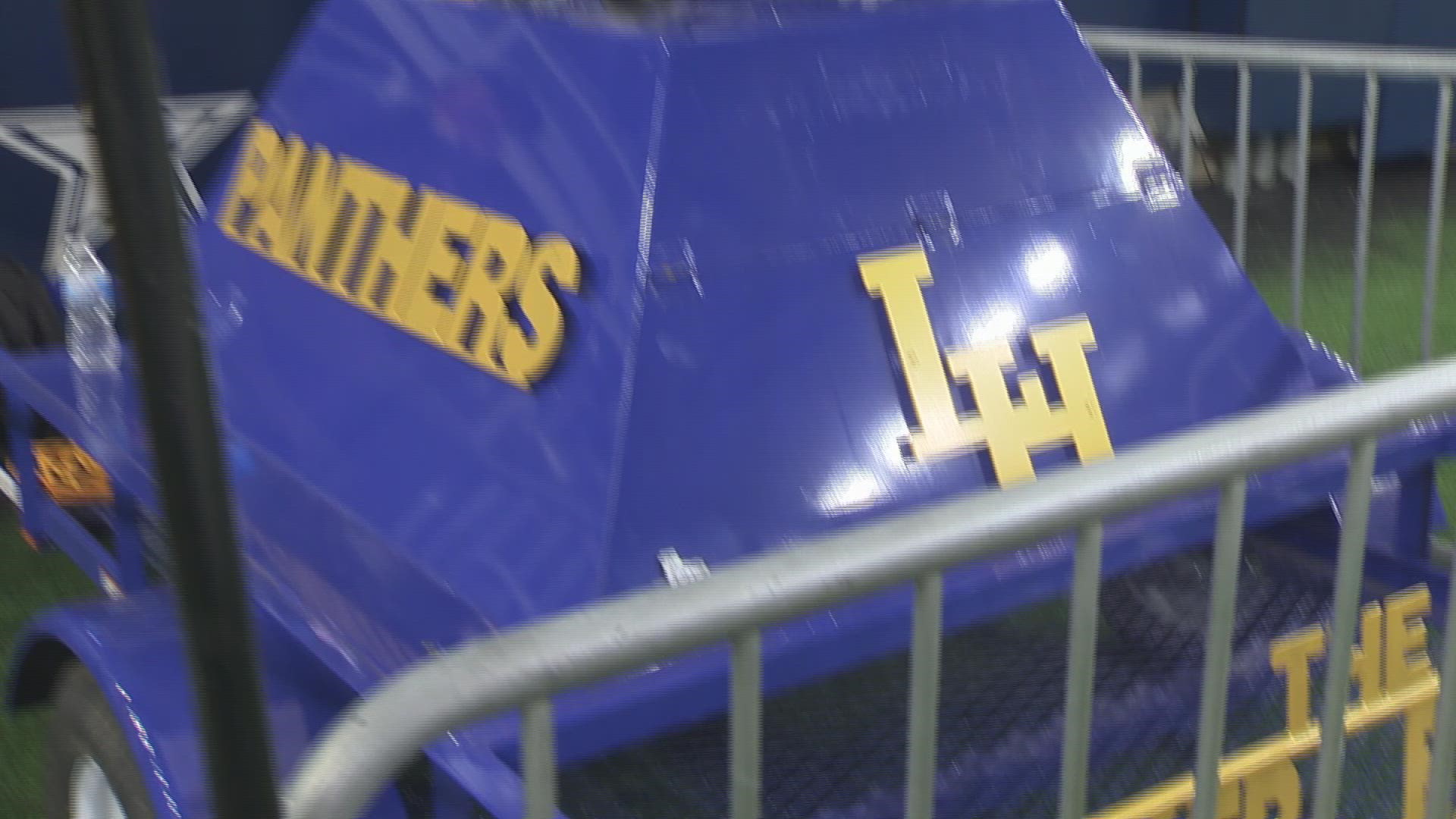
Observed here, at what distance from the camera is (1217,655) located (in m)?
0.91

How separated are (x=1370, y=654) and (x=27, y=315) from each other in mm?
2510

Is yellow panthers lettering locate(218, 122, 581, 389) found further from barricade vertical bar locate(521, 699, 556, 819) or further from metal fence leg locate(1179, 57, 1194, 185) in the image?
metal fence leg locate(1179, 57, 1194, 185)

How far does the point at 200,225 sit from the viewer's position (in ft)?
6.34

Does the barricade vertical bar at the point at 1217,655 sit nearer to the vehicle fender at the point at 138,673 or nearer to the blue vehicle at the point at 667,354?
the blue vehicle at the point at 667,354

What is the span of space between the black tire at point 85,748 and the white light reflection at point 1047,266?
0.99m

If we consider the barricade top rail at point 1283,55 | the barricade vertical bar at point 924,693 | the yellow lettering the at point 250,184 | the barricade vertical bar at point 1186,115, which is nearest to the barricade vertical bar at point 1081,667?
the barricade vertical bar at point 924,693

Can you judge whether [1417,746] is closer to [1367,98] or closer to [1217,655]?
[1217,655]

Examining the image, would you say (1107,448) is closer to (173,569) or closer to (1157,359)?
(1157,359)

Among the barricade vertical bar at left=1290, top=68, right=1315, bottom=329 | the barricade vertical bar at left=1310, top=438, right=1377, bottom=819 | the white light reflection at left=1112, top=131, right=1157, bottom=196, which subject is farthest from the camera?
the barricade vertical bar at left=1290, top=68, right=1315, bottom=329

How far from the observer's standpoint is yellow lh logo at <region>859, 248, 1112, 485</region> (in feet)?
4.34

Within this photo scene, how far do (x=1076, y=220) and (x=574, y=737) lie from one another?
82 cm

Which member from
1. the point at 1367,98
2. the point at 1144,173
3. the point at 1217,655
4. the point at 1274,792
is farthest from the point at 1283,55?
the point at 1217,655

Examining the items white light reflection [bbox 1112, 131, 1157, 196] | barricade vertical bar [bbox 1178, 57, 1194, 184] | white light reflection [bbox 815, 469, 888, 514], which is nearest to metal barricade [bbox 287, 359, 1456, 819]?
white light reflection [bbox 815, 469, 888, 514]

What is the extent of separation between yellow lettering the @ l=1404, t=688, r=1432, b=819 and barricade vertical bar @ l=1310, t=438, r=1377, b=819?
1.64ft
